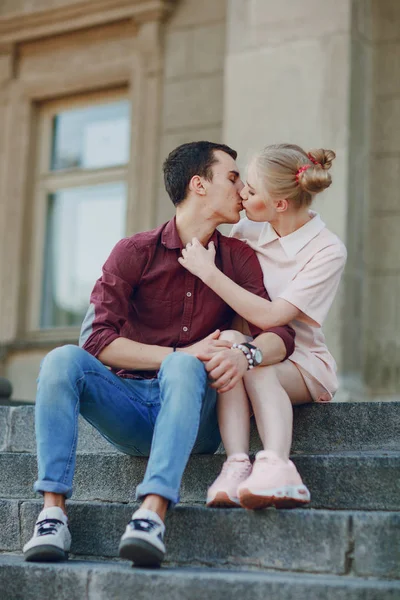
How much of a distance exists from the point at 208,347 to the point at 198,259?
373 mm

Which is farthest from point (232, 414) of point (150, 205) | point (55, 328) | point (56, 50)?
point (56, 50)

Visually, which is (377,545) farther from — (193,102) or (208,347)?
(193,102)

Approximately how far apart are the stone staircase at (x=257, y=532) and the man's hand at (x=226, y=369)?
34 cm

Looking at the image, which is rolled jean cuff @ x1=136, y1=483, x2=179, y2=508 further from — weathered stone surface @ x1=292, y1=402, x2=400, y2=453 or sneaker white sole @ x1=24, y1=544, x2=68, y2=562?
weathered stone surface @ x1=292, y1=402, x2=400, y2=453

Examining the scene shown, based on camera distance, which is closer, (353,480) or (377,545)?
(377,545)

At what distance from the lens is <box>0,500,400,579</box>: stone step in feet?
9.78

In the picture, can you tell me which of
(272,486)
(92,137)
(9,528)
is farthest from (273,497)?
(92,137)

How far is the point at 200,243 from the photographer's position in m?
3.75

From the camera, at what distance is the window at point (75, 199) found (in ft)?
27.5

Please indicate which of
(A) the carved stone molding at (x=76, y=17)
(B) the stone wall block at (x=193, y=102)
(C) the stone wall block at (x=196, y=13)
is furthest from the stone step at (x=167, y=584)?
(A) the carved stone molding at (x=76, y=17)

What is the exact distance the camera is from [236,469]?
3229mm

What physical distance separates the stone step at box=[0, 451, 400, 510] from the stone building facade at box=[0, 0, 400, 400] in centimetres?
296

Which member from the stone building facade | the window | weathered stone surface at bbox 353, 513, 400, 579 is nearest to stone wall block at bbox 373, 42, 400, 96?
the stone building facade

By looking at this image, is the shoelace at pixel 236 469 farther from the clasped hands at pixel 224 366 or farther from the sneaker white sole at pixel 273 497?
the clasped hands at pixel 224 366
